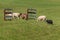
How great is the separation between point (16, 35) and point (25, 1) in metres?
28.7

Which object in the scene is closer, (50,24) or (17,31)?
(17,31)

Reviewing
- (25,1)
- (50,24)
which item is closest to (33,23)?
(50,24)

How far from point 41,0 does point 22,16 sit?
85.1 feet

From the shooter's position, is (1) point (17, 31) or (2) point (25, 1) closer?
(1) point (17, 31)

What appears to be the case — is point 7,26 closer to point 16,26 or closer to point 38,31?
point 16,26

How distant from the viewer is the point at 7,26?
68.2 ft

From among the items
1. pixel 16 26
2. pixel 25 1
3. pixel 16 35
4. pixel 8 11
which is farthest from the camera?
pixel 25 1

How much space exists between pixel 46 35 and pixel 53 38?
25.8 inches

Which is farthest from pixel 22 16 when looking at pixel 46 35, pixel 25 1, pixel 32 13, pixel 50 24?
pixel 25 1

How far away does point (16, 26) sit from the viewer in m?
20.7

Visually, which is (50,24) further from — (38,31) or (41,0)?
(41,0)

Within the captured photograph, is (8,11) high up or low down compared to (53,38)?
up

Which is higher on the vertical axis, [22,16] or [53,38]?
[22,16]

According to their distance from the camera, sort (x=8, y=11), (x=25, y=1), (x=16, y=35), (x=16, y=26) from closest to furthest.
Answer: (x=16, y=35)
(x=16, y=26)
(x=8, y=11)
(x=25, y=1)
